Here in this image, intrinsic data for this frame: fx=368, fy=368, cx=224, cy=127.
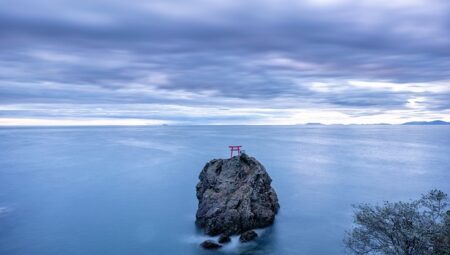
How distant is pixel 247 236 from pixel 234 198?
21.0 ft

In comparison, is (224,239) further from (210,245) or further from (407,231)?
(407,231)

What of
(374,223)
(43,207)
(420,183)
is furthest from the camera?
(420,183)

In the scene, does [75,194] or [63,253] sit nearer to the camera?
[63,253]

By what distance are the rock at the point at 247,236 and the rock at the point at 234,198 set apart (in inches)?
70.7

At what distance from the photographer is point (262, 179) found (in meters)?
58.2

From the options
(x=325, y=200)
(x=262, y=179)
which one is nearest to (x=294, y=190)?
(x=325, y=200)

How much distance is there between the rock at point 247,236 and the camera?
49.3 metres

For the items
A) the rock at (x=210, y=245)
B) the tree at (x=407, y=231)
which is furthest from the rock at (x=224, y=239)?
the tree at (x=407, y=231)

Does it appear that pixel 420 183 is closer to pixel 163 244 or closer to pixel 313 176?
pixel 313 176

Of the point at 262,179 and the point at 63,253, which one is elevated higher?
the point at 262,179

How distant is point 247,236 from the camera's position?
4972 cm

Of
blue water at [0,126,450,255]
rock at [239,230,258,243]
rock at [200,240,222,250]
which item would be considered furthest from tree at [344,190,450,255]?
rock at [200,240,222,250]

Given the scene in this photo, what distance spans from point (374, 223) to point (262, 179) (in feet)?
84.2

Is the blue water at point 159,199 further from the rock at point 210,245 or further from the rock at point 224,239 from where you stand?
the rock at point 224,239
